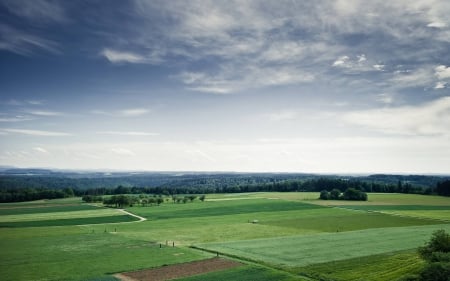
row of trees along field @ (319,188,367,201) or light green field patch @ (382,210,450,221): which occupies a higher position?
row of trees along field @ (319,188,367,201)

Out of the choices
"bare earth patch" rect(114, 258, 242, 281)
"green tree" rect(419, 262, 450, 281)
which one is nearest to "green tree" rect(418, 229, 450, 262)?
"green tree" rect(419, 262, 450, 281)

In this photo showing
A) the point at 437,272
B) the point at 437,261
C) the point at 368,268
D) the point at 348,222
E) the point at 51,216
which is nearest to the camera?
the point at 437,272

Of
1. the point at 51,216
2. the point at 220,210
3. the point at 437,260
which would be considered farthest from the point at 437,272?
the point at 51,216

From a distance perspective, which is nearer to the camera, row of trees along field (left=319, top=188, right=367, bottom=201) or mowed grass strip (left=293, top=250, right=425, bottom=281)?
mowed grass strip (left=293, top=250, right=425, bottom=281)

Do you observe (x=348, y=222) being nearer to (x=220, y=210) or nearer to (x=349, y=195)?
(x=220, y=210)

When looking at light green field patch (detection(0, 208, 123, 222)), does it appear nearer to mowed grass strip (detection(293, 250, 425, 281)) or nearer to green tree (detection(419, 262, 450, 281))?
mowed grass strip (detection(293, 250, 425, 281))

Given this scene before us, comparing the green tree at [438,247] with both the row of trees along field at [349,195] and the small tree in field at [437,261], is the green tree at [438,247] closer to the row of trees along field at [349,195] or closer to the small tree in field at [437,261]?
the small tree in field at [437,261]
